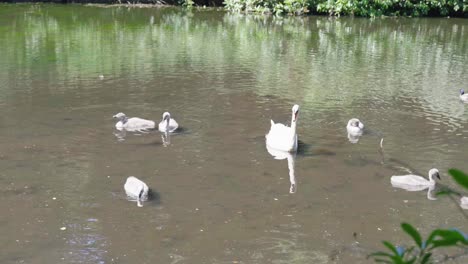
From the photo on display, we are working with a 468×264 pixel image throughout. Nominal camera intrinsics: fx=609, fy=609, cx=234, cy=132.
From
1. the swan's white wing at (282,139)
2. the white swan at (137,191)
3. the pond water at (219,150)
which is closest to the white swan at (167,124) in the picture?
the pond water at (219,150)

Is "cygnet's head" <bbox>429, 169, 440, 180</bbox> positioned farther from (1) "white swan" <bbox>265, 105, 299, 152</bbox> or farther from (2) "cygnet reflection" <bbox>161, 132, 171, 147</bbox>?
(2) "cygnet reflection" <bbox>161, 132, 171, 147</bbox>

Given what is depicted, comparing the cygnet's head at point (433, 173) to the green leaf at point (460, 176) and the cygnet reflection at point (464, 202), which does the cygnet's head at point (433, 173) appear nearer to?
the cygnet reflection at point (464, 202)

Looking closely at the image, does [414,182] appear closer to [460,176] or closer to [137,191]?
[137,191]

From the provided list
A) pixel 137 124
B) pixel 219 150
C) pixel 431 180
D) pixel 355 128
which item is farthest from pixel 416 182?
pixel 137 124

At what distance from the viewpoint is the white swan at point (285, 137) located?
989cm

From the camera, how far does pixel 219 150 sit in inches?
392

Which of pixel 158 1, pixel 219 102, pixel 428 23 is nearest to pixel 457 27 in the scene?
pixel 428 23

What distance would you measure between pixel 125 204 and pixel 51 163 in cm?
201

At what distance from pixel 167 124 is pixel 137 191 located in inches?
120

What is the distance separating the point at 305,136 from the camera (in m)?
10.9

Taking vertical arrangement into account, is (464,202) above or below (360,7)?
below

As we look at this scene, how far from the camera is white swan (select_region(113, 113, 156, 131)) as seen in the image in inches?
424

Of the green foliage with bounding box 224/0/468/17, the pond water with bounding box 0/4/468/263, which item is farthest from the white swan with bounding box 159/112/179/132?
the green foliage with bounding box 224/0/468/17

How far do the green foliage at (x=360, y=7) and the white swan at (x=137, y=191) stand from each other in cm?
2426
